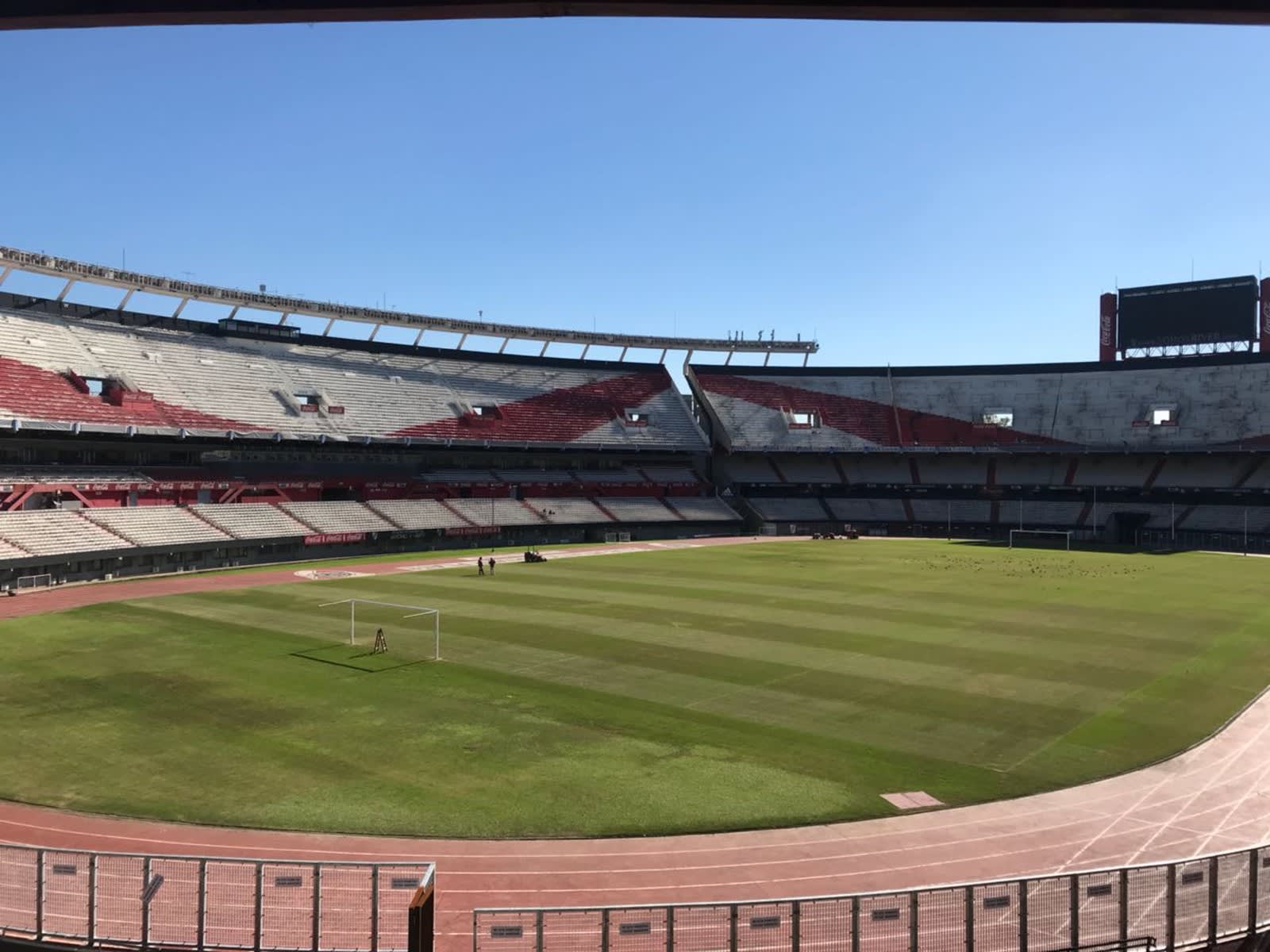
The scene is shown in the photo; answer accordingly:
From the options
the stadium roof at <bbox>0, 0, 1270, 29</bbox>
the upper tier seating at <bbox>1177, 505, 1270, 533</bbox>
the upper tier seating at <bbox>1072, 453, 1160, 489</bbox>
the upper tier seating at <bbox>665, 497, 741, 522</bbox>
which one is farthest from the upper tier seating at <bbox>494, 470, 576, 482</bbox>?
the stadium roof at <bbox>0, 0, 1270, 29</bbox>

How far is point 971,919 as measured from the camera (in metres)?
9.84

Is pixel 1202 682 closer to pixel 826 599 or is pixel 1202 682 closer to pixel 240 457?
pixel 826 599

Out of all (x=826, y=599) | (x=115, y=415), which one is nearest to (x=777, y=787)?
(x=826, y=599)

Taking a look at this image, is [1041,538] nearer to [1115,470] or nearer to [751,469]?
[1115,470]

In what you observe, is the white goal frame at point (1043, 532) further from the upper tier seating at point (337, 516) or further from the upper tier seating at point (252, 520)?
the upper tier seating at point (252, 520)

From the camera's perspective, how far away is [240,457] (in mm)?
66812

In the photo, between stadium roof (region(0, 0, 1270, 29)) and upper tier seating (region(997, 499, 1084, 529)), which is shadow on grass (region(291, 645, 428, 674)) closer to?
stadium roof (region(0, 0, 1270, 29))

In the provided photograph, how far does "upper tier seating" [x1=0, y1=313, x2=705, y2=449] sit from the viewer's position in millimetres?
57622

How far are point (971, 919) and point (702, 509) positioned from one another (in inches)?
2972

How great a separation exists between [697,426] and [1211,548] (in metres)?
48.9

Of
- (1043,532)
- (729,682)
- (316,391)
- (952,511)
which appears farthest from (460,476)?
(729,682)

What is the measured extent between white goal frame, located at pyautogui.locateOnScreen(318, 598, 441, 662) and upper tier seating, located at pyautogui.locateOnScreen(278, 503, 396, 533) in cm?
2324

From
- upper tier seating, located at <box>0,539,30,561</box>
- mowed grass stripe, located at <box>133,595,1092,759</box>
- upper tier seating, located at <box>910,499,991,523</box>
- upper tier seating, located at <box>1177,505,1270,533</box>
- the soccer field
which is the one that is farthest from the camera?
upper tier seating, located at <box>910,499,991,523</box>

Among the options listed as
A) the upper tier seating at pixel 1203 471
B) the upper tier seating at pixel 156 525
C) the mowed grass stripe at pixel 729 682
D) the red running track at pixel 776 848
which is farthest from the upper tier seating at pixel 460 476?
the upper tier seating at pixel 1203 471
